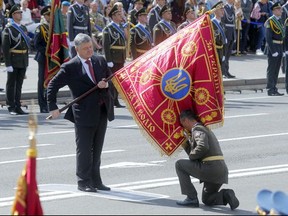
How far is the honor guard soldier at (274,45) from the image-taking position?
2430 cm

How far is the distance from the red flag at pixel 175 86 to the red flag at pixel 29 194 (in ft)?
12.3

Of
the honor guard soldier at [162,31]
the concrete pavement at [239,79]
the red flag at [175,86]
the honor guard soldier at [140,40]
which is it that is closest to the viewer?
the red flag at [175,86]

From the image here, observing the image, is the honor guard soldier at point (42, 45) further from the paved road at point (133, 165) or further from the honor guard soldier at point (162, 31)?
the honor guard soldier at point (162, 31)

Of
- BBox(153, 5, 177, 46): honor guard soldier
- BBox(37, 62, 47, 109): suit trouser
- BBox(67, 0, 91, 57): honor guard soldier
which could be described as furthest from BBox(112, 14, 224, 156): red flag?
BBox(153, 5, 177, 46): honor guard soldier

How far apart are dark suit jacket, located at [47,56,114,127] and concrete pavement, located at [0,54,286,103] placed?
10421mm

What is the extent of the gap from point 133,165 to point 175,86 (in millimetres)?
2971

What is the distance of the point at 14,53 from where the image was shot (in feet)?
68.6

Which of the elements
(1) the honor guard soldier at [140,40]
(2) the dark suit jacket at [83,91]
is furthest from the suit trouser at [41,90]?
(2) the dark suit jacket at [83,91]

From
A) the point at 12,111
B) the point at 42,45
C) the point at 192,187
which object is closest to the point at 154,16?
the point at 42,45

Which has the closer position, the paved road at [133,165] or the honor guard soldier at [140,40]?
the paved road at [133,165]

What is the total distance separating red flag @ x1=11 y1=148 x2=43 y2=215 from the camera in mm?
8484

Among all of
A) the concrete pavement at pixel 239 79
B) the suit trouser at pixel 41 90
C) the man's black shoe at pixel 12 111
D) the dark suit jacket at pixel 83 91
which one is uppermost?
the dark suit jacket at pixel 83 91

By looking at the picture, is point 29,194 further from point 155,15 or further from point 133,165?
point 155,15

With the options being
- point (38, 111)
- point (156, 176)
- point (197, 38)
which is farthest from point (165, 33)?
point (197, 38)
